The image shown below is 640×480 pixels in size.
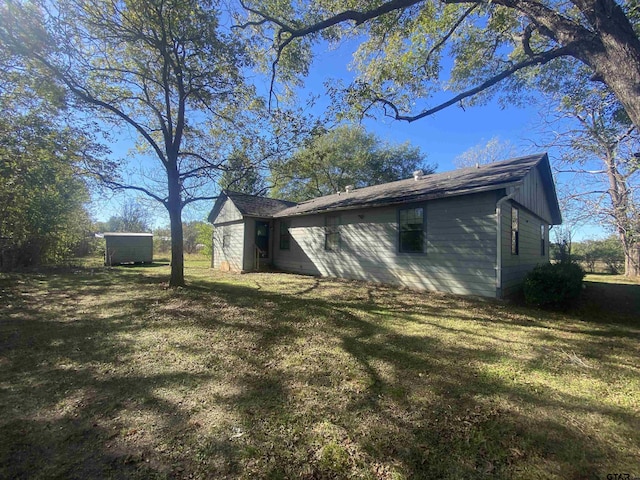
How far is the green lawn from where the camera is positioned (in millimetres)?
1933

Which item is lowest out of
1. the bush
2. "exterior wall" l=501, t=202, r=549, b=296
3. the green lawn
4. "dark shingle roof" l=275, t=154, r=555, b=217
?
the green lawn

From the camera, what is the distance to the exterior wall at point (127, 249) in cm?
1648

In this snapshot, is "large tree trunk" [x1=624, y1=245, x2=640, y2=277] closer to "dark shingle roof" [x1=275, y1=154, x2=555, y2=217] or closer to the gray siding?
"dark shingle roof" [x1=275, y1=154, x2=555, y2=217]

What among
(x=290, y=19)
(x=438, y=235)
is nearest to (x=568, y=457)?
(x=438, y=235)

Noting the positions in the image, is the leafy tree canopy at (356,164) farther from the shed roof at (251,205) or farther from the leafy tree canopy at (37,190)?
the leafy tree canopy at (37,190)

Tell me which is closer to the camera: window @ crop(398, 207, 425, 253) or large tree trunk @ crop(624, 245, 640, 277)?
window @ crop(398, 207, 425, 253)

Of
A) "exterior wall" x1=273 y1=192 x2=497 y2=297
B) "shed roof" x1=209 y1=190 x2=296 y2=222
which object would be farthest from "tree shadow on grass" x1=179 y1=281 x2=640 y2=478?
"shed roof" x1=209 y1=190 x2=296 y2=222

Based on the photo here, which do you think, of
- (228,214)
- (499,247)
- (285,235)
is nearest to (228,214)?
(228,214)

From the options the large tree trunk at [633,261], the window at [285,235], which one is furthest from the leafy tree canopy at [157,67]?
the large tree trunk at [633,261]

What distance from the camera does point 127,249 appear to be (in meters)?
17.2

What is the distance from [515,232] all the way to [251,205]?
36.3 ft

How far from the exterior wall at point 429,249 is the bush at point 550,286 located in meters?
0.81

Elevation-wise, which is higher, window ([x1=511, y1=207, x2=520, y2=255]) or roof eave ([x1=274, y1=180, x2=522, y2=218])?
roof eave ([x1=274, y1=180, x2=522, y2=218])

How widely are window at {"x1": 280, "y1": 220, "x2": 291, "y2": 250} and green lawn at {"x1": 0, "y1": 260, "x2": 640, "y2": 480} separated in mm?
7969
